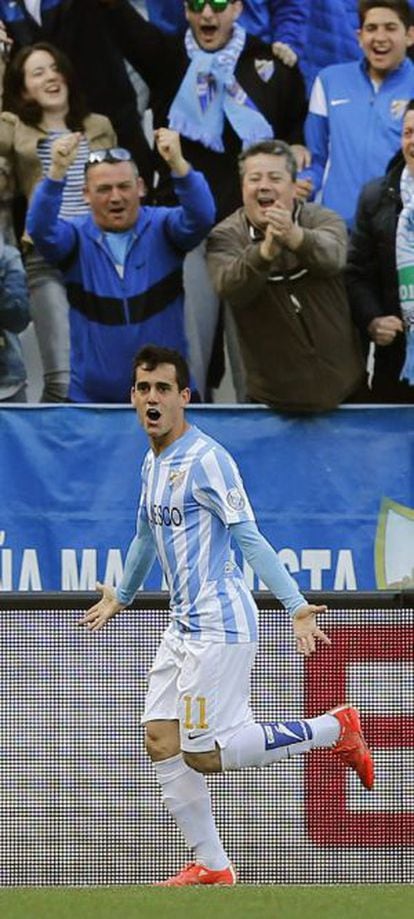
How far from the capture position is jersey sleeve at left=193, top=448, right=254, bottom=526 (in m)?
7.20

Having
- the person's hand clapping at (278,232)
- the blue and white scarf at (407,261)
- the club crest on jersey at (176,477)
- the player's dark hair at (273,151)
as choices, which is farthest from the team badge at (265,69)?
the club crest on jersey at (176,477)

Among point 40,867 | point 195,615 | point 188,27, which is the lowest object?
point 40,867

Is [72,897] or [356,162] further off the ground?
[356,162]

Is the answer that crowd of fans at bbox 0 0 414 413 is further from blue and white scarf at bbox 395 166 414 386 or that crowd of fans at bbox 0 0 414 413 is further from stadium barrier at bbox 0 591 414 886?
stadium barrier at bbox 0 591 414 886

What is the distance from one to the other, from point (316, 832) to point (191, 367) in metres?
4.07

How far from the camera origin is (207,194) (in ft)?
37.2

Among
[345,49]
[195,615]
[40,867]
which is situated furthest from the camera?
[345,49]

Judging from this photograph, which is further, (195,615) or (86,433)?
(86,433)

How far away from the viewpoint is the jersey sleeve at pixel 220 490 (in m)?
7.20

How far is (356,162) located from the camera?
11.6 metres

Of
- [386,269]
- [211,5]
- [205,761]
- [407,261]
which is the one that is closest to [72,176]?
[211,5]

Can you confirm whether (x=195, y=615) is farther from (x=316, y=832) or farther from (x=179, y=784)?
(x=316, y=832)

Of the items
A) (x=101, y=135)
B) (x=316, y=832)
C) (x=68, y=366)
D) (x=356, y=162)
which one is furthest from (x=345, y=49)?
(x=316, y=832)

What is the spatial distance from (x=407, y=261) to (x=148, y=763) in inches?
167
